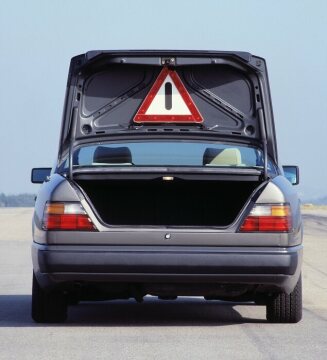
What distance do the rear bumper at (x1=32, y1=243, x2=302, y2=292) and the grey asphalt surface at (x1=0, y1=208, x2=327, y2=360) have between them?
0.43 metres

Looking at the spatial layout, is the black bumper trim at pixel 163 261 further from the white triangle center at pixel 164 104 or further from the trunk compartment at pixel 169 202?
the white triangle center at pixel 164 104

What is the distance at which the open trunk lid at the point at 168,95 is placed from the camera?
427 inches

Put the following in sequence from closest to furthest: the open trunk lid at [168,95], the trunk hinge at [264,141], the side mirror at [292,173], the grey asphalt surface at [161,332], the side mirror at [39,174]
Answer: the grey asphalt surface at [161,332] < the trunk hinge at [264,141] < the open trunk lid at [168,95] < the side mirror at [292,173] < the side mirror at [39,174]

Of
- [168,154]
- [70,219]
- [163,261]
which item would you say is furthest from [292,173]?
[70,219]

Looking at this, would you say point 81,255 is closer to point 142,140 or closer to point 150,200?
point 150,200

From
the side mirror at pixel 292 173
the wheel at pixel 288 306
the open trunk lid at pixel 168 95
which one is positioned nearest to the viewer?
the wheel at pixel 288 306

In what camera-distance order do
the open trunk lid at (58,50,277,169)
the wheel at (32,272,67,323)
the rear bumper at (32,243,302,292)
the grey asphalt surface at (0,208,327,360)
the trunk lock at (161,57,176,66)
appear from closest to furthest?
the grey asphalt surface at (0,208,327,360) < the rear bumper at (32,243,302,292) < the wheel at (32,272,67,323) < the open trunk lid at (58,50,277,169) < the trunk lock at (161,57,176,66)

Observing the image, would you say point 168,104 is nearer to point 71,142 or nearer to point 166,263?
point 71,142

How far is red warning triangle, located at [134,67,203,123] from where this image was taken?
434 inches

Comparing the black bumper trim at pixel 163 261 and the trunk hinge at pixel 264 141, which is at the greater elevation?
the trunk hinge at pixel 264 141

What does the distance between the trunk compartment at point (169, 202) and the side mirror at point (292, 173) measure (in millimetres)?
1248

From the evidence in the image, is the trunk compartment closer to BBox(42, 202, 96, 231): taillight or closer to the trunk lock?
BBox(42, 202, 96, 231): taillight

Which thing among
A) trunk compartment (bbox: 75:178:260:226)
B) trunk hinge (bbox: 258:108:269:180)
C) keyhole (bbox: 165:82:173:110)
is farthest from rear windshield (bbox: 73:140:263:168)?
trunk compartment (bbox: 75:178:260:226)

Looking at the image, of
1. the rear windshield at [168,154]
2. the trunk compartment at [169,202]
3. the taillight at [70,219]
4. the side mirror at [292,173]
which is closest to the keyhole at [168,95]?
the rear windshield at [168,154]
